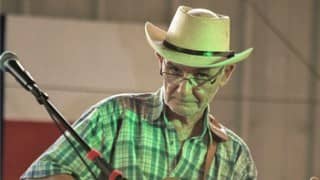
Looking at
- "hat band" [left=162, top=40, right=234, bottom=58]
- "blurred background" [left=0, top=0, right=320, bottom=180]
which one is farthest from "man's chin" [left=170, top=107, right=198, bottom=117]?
"blurred background" [left=0, top=0, right=320, bottom=180]

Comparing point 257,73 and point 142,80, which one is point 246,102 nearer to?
point 257,73

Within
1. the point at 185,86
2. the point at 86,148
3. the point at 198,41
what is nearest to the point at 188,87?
the point at 185,86

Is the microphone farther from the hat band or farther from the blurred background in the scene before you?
the blurred background

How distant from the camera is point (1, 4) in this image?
3.90 metres

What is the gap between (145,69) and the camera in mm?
3889

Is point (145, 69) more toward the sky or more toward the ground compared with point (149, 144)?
more toward the ground

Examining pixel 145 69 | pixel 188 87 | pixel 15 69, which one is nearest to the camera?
pixel 15 69

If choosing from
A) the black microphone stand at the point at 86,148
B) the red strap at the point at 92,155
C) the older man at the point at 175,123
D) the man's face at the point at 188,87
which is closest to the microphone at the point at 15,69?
the black microphone stand at the point at 86,148

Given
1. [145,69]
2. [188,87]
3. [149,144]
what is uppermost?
[188,87]

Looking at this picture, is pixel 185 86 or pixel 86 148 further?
pixel 185 86

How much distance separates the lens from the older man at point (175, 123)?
5.22ft

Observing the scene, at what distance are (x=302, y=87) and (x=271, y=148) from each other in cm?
37

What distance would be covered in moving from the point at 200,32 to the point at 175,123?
0.19m

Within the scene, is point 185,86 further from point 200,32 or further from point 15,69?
point 15,69
